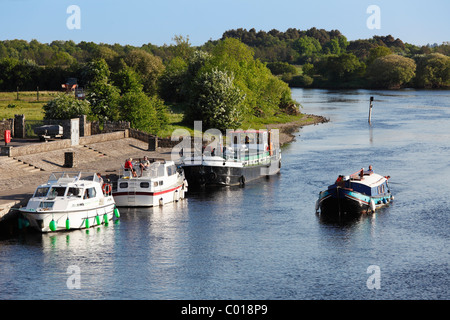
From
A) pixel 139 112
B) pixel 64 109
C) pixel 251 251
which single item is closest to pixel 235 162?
pixel 139 112

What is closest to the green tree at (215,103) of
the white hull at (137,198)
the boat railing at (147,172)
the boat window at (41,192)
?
the boat railing at (147,172)

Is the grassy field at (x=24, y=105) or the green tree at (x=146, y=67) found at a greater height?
the green tree at (x=146, y=67)

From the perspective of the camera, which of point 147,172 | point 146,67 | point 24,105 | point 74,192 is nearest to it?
point 74,192

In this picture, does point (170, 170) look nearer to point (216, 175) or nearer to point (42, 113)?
point (216, 175)

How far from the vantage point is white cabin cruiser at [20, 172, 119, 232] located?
47.4 m

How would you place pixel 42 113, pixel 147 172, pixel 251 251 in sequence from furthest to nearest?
pixel 42 113, pixel 147 172, pixel 251 251

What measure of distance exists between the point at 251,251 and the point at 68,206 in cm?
1423

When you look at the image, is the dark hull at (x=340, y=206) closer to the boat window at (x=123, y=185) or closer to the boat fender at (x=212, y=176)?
the boat fender at (x=212, y=176)

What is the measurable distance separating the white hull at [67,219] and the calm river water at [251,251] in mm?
762

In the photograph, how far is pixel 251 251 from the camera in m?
45.5

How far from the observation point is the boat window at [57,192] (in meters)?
49.0

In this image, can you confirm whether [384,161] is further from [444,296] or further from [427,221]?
[444,296]

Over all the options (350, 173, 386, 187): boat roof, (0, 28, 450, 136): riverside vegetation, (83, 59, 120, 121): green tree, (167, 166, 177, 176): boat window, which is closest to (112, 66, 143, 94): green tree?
(0, 28, 450, 136): riverside vegetation
